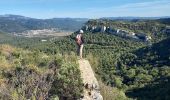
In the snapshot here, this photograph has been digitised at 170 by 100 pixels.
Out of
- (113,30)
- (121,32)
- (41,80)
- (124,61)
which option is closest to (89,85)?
(41,80)

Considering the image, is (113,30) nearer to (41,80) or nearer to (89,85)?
(89,85)

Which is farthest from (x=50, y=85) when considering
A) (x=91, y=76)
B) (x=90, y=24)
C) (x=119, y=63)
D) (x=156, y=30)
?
(x=90, y=24)

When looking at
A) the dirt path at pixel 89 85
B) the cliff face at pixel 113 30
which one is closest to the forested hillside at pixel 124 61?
the dirt path at pixel 89 85

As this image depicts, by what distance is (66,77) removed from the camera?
19703mm

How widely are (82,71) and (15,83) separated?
389 cm

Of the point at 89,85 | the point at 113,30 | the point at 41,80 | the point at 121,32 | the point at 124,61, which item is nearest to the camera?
the point at 41,80

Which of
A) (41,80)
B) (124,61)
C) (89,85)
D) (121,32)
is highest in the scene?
(41,80)

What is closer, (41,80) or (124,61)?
(41,80)

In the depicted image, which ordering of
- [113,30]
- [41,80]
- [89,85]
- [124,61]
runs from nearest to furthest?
[41,80] < [89,85] < [124,61] < [113,30]

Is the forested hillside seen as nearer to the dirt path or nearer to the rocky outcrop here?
the dirt path

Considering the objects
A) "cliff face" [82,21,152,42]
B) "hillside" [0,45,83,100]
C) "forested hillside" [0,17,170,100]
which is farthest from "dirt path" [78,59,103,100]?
"cliff face" [82,21,152,42]

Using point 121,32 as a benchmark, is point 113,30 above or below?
above

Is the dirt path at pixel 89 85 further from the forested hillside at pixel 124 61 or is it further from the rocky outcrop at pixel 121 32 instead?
the rocky outcrop at pixel 121 32

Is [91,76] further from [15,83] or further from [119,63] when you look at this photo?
[119,63]
